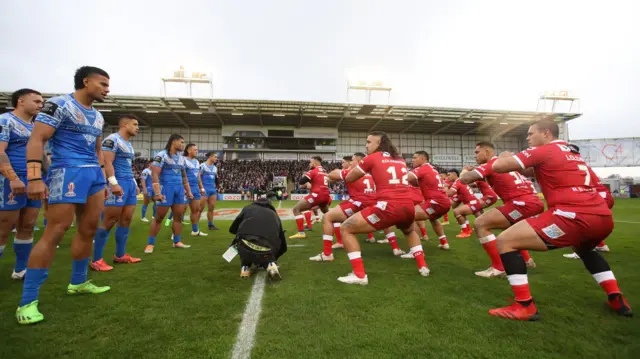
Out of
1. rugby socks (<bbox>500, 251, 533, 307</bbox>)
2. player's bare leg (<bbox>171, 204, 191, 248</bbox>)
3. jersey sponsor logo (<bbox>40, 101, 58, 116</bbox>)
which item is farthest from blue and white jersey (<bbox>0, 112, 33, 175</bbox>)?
rugby socks (<bbox>500, 251, 533, 307</bbox>)

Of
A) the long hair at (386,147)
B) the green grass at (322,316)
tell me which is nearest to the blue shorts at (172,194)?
the green grass at (322,316)

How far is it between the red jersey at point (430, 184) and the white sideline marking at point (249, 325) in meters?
3.96

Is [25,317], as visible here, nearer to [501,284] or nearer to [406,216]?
[406,216]

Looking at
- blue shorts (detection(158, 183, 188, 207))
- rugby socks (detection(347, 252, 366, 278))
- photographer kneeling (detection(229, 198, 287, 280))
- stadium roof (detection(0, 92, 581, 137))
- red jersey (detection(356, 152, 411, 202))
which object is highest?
stadium roof (detection(0, 92, 581, 137))

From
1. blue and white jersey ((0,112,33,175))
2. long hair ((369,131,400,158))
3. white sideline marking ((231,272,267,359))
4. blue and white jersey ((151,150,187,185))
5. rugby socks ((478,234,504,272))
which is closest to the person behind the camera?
white sideline marking ((231,272,267,359))

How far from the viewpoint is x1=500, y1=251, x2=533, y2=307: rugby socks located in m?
2.90

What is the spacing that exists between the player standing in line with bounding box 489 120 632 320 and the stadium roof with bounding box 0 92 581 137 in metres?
30.8

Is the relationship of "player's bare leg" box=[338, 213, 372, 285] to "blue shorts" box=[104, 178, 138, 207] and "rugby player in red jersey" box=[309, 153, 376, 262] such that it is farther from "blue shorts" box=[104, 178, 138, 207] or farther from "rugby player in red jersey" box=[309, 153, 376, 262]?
"blue shorts" box=[104, 178, 138, 207]

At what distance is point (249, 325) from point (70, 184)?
2241 millimetres

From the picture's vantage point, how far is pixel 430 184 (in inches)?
242

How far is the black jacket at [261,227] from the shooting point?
13.1 feet

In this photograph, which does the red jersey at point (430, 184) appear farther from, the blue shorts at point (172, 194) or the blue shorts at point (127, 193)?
the blue shorts at point (127, 193)

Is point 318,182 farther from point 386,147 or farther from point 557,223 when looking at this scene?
point 557,223

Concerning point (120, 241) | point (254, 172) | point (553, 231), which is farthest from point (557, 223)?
point (254, 172)
